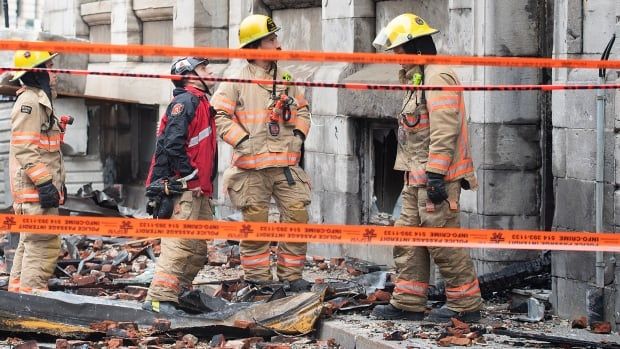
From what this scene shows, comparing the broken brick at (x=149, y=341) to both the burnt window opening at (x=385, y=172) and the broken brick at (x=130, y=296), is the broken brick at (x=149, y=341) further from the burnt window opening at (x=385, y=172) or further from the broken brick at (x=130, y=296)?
the burnt window opening at (x=385, y=172)

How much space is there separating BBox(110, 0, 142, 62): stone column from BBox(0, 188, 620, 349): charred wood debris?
7339 mm

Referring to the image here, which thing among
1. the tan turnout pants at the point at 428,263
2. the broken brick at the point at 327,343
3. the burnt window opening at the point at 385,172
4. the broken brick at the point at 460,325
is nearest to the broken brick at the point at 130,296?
the broken brick at the point at 327,343

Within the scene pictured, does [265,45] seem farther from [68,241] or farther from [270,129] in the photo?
[68,241]

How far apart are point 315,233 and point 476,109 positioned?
252 cm

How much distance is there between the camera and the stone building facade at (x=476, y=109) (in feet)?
30.2

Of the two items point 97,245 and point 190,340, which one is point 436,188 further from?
point 97,245

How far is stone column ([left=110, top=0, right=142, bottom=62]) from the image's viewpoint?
18.2m

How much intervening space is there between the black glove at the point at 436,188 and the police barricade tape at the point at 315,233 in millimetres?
302

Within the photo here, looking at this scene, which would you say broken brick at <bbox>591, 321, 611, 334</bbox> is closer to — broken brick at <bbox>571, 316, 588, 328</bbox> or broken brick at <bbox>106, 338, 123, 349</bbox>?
broken brick at <bbox>571, 316, 588, 328</bbox>

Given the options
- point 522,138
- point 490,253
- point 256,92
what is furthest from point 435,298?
point 256,92

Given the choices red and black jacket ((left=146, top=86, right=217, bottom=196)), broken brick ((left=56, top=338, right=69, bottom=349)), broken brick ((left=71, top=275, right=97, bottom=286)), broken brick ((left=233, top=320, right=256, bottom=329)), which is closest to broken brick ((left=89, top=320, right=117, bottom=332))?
broken brick ((left=56, top=338, right=69, bottom=349))

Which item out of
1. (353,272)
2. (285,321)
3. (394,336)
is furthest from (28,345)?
(353,272)

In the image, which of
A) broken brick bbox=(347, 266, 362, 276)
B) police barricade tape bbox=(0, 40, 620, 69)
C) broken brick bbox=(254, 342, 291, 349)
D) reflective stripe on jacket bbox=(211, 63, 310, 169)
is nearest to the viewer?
police barricade tape bbox=(0, 40, 620, 69)

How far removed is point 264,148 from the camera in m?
10.8
